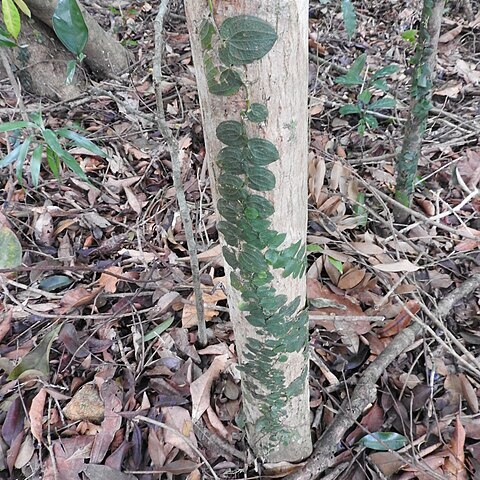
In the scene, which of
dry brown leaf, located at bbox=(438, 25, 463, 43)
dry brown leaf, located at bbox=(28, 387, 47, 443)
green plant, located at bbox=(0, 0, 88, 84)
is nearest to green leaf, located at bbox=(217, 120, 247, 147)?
green plant, located at bbox=(0, 0, 88, 84)

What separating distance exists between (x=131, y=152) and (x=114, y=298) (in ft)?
1.96

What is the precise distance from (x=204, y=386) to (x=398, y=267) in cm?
61

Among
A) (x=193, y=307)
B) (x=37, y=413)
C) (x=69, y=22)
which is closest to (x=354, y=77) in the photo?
(x=193, y=307)

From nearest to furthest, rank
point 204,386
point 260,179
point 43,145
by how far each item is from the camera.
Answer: point 260,179
point 43,145
point 204,386

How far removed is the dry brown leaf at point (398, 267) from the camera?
1.27 m

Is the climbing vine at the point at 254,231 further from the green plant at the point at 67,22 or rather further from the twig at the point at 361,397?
the green plant at the point at 67,22

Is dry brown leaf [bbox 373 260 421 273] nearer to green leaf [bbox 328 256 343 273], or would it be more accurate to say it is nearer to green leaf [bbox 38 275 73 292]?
green leaf [bbox 328 256 343 273]

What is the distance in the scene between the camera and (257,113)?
51 cm

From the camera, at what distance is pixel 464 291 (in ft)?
4.12

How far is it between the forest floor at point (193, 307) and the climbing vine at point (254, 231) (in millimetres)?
265

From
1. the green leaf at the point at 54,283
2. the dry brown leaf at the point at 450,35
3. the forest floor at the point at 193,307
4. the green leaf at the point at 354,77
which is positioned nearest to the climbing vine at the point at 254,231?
the forest floor at the point at 193,307

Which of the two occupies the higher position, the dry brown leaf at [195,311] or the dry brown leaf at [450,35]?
the dry brown leaf at [450,35]

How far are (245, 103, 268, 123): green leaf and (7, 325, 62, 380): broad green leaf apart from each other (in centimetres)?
87

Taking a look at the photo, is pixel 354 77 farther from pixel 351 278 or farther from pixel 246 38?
pixel 246 38
